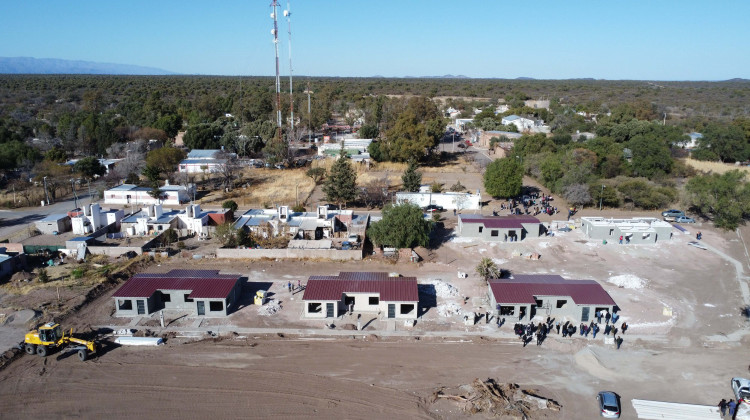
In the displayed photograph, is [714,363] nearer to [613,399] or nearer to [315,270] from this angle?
[613,399]

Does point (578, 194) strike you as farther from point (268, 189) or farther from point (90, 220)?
point (90, 220)

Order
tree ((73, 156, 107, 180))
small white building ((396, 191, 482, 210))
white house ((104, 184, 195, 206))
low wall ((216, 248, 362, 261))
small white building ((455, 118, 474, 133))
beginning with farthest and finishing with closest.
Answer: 1. small white building ((455, 118, 474, 133))
2. tree ((73, 156, 107, 180))
3. white house ((104, 184, 195, 206))
4. small white building ((396, 191, 482, 210))
5. low wall ((216, 248, 362, 261))

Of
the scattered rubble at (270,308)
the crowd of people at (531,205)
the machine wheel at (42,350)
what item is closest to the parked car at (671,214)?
the crowd of people at (531,205)

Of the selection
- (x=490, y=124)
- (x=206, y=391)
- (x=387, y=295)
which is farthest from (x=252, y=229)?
A: (x=490, y=124)

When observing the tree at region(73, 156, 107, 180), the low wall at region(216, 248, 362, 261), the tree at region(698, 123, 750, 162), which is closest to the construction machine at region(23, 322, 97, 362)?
the low wall at region(216, 248, 362, 261)

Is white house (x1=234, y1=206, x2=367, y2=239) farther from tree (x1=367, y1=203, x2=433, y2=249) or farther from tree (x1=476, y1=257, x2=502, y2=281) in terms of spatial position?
tree (x1=476, y1=257, x2=502, y2=281)

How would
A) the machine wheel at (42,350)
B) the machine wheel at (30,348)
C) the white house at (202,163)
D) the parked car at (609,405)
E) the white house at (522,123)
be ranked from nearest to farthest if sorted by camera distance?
the parked car at (609,405) < the machine wheel at (42,350) < the machine wheel at (30,348) < the white house at (202,163) < the white house at (522,123)

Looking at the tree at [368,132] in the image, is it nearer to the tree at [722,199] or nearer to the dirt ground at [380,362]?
the tree at [722,199]
